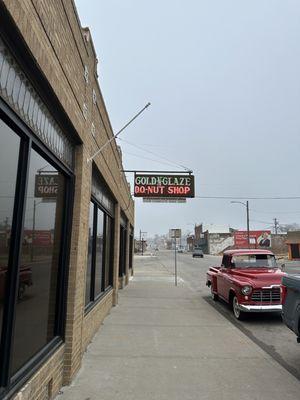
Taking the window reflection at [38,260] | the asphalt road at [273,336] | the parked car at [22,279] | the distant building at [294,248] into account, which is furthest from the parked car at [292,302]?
the distant building at [294,248]

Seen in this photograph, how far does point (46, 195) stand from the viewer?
4.80 meters

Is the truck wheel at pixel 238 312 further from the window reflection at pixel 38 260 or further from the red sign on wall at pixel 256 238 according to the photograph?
the red sign on wall at pixel 256 238

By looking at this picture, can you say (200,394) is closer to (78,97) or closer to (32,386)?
(32,386)

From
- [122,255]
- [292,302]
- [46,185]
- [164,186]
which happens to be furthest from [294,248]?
[46,185]

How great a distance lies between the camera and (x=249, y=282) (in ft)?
35.0

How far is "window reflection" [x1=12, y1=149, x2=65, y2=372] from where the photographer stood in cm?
401

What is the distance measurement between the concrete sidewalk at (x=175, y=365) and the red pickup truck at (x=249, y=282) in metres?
0.80

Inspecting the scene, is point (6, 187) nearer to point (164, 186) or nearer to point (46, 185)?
point (46, 185)

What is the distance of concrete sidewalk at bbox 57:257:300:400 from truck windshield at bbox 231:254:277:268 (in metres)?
2.51

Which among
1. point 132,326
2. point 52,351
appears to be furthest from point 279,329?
point 52,351

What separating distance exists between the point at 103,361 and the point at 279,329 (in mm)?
4982

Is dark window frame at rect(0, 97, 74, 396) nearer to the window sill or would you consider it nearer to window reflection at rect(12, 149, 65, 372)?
window reflection at rect(12, 149, 65, 372)

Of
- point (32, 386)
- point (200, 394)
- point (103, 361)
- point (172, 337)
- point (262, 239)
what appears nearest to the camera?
point (32, 386)

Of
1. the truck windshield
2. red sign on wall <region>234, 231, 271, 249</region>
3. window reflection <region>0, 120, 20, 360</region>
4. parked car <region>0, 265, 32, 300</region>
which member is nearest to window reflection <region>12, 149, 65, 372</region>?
parked car <region>0, 265, 32, 300</region>
